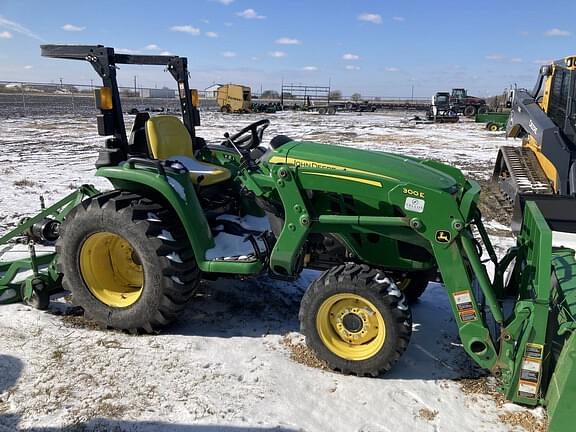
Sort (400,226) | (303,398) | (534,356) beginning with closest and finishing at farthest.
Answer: (534,356) → (303,398) → (400,226)

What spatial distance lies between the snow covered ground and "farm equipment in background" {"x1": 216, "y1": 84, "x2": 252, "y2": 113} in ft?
98.0

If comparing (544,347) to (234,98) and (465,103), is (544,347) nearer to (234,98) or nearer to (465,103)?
(234,98)

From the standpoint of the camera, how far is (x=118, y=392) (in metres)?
3.16

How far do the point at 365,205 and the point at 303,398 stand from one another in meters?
1.35

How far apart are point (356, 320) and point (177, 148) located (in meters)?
2.46

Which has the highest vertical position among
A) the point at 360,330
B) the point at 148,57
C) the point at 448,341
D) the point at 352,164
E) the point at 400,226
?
the point at 148,57

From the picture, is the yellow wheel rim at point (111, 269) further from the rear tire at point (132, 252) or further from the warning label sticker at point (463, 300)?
the warning label sticker at point (463, 300)

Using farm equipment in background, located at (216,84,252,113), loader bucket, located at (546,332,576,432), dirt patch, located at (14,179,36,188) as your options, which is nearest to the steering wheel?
loader bucket, located at (546,332,576,432)

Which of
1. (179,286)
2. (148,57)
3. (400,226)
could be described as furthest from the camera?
(148,57)

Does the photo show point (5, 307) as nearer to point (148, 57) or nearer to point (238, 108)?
point (148, 57)

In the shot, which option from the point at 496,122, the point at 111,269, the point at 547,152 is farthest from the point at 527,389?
the point at 496,122

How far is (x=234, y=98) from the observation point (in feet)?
110

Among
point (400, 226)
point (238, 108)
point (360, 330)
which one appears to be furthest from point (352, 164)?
point (238, 108)

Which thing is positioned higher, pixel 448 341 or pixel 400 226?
pixel 400 226
